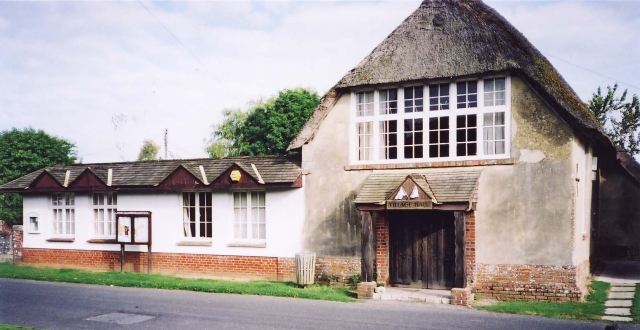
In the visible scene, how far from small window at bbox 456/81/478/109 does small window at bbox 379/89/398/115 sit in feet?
5.78

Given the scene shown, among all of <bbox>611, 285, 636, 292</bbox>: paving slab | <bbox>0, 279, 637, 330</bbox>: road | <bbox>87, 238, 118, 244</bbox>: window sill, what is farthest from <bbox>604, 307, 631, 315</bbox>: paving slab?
<bbox>87, 238, 118, 244</bbox>: window sill

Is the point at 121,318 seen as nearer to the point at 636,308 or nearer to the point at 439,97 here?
the point at 439,97

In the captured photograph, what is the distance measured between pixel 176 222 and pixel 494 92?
1081 cm

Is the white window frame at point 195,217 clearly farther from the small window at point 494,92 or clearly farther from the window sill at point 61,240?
the small window at point 494,92

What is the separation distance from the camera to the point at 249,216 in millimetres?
17609

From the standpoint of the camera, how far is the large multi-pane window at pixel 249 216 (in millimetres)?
17516

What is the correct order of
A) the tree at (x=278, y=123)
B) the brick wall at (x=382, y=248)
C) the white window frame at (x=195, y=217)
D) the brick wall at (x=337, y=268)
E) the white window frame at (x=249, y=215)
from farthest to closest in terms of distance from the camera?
the tree at (x=278, y=123), the white window frame at (x=195, y=217), the white window frame at (x=249, y=215), the brick wall at (x=337, y=268), the brick wall at (x=382, y=248)

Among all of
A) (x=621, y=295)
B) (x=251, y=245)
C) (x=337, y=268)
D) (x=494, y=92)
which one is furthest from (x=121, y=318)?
(x=621, y=295)

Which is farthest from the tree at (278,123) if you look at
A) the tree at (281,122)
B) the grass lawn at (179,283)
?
the grass lawn at (179,283)

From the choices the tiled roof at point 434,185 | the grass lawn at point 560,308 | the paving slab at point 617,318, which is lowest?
the grass lawn at point 560,308

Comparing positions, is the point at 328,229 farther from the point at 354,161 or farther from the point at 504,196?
the point at 504,196

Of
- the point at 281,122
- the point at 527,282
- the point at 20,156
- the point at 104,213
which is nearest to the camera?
the point at 527,282

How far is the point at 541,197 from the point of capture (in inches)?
544

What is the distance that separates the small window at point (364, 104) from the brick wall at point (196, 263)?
4.17 m
